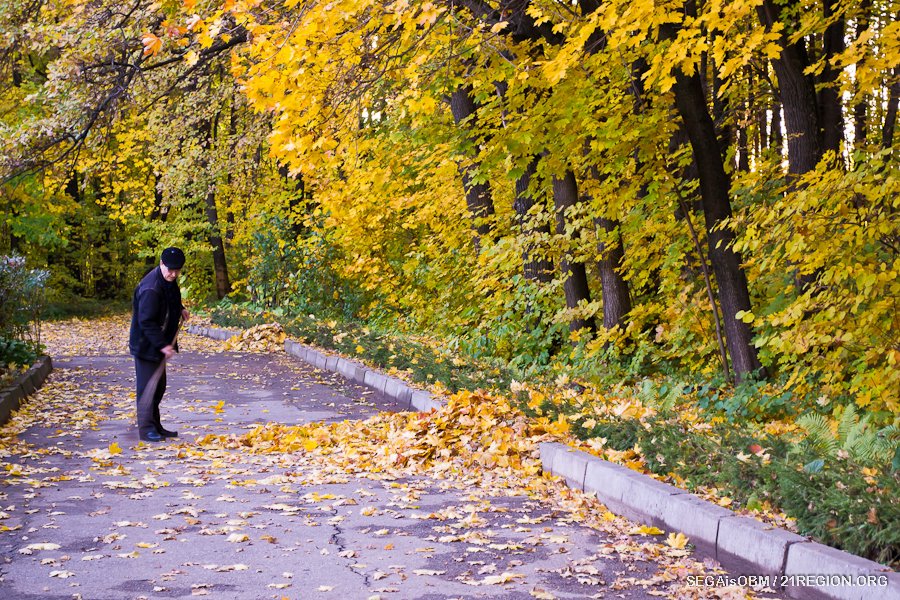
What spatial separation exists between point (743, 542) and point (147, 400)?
629cm

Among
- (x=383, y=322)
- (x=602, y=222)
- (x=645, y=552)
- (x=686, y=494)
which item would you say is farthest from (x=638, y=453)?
(x=383, y=322)

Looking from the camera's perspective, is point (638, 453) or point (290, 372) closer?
point (638, 453)

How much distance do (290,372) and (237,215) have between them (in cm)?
2429

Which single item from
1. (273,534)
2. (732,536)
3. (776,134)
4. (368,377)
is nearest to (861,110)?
(776,134)

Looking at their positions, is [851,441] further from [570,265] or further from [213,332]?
[213,332]

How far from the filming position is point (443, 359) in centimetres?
1313

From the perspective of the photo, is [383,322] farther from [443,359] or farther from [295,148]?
[295,148]

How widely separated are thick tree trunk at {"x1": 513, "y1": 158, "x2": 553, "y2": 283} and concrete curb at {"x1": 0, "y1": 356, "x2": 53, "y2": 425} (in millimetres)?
6702

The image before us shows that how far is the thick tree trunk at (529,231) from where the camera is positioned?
14.1 m

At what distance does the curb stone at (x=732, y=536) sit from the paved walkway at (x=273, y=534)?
0.20m

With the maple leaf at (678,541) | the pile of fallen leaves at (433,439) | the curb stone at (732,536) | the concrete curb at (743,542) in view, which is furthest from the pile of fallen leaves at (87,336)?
the maple leaf at (678,541)

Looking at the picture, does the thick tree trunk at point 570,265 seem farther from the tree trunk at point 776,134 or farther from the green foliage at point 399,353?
the tree trunk at point 776,134

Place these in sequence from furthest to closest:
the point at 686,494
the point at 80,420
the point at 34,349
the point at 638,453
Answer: the point at 34,349
the point at 80,420
the point at 638,453
the point at 686,494

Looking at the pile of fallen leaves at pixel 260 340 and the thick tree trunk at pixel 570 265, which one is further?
the pile of fallen leaves at pixel 260 340
